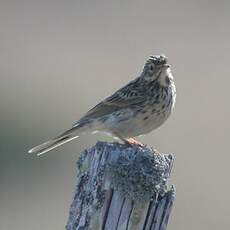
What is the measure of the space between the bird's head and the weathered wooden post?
324 cm

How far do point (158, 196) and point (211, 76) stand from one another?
49.6 feet

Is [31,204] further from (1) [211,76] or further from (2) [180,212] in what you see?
(1) [211,76]

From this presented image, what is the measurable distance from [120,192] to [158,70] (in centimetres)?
357

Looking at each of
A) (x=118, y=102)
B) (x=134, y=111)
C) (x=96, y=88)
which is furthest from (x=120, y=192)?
(x=96, y=88)

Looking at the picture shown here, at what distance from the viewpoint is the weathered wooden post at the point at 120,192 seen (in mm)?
6672

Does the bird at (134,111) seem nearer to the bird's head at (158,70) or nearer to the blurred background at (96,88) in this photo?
the bird's head at (158,70)

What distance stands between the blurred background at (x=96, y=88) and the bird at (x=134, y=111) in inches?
232

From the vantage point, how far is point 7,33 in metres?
26.1

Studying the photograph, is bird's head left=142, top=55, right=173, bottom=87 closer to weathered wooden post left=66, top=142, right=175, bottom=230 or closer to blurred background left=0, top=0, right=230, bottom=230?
weathered wooden post left=66, top=142, right=175, bottom=230

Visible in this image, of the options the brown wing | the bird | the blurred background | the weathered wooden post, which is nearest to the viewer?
the weathered wooden post

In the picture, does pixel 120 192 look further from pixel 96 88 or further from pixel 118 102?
pixel 96 88

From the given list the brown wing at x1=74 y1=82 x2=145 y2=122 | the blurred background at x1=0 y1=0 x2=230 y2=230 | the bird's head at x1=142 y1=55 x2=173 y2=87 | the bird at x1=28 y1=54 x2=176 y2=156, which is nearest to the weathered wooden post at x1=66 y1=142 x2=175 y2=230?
the bird at x1=28 y1=54 x2=176 y2=156

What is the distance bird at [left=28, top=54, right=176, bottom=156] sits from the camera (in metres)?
9.91

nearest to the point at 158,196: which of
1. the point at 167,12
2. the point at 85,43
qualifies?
the point at 85,43
